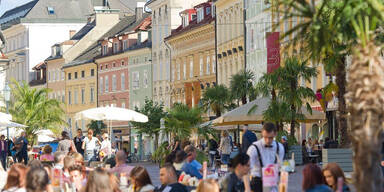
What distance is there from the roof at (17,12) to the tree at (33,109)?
5274 centimetres

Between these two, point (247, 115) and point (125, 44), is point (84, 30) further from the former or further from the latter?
point (247, 115)

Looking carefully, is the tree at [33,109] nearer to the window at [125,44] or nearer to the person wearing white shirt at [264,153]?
Answer: the window at [125,44]

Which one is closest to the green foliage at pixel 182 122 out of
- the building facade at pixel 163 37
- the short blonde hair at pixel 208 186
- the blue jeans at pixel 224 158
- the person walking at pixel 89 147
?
the blue jeans at pixel 224 158

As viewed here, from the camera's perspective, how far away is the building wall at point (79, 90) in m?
102

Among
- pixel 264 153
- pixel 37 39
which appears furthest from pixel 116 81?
pixel 264 153

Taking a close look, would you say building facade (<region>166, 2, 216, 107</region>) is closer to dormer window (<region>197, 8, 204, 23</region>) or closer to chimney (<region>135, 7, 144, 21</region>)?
dormer window (<region>197, 8, 204, 23</region>)

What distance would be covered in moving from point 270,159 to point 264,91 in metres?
26.7

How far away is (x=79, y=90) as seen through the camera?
10544 centimetres

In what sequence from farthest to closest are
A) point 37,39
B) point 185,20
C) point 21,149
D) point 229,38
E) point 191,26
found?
1. point 37,39
2. point 185,20
3. point 191,26
4. point 229,38
5. point 21,149

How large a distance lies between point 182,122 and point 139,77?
56158mm

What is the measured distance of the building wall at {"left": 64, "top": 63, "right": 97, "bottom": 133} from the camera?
102375 mm

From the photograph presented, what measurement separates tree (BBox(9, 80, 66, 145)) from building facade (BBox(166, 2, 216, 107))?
38.4ft

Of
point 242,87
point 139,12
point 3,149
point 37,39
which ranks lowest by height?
point 3,149

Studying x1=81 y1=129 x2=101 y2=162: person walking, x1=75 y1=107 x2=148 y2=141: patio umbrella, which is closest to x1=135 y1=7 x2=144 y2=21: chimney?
x1=81 y1=129 x2=101 y2=162: person walking
